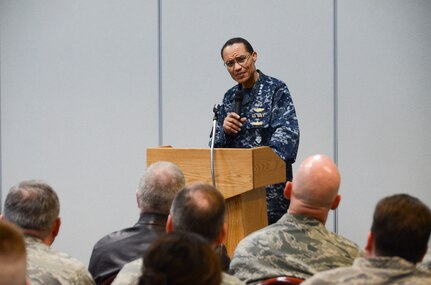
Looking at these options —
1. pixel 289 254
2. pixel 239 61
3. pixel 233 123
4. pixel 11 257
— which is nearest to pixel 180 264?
pixel 11 257

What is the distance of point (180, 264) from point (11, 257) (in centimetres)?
45

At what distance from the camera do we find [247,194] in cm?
375

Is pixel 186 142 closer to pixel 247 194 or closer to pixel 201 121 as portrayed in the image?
pixel 201 121

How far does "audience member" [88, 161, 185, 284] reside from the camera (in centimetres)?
272

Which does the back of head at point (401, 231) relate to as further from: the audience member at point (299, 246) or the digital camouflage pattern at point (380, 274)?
the audience member at point (299, 246)

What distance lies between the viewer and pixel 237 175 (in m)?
3.65

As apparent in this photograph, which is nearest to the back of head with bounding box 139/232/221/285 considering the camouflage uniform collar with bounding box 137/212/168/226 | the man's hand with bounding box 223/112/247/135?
the camouflage uniform collar with bounding box 137/212/168/226

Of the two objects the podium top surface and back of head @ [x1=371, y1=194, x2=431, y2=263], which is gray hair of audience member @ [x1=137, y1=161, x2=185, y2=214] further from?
back of head @ [x1=371, y1=194, x2=431, y2=263]

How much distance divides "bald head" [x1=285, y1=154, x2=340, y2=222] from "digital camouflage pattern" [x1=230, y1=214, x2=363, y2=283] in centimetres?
12

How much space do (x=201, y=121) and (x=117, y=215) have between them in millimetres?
1173

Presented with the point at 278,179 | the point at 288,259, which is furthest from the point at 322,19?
the point at 288,259

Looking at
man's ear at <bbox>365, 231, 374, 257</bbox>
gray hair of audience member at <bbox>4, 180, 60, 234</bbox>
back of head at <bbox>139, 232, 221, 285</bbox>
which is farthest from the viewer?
gray hair of audience member at <bbox>4, 180, 60, 234</bbox>

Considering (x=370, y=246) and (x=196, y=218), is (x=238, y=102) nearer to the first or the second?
(x=196, y=218)

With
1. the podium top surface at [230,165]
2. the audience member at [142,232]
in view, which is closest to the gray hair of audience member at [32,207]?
the audience member at [142,232]
